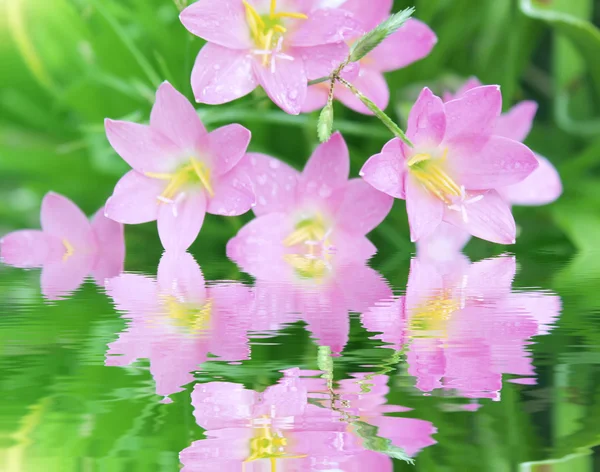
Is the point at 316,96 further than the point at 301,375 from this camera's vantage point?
Yes

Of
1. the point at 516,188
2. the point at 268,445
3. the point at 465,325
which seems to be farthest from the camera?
the point at 516,188

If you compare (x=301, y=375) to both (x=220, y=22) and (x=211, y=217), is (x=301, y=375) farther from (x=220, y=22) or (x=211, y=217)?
(x=211, y=217)

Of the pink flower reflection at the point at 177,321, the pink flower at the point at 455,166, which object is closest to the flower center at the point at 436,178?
the pink flower at the point at 455,166

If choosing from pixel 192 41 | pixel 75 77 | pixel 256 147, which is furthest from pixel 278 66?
pixel 75 77

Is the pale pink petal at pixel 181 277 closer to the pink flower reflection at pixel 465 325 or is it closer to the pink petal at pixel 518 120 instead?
the pink flower reflection at pixel 465 325

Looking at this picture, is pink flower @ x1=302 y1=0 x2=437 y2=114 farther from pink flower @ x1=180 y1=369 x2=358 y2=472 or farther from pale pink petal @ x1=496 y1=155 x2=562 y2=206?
pink flower @ x1=180 y1=369 x2=358 y2=472

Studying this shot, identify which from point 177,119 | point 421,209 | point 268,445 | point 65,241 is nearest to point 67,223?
point 65,241

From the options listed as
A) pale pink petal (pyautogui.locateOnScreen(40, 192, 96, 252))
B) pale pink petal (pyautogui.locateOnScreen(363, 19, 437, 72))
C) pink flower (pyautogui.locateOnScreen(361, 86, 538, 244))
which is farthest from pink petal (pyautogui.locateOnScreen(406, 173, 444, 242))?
pale pink petal (pyautogui.locateOnScreen(40, 192, 96, 252))

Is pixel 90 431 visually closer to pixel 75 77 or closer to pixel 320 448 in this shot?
pixel 320 448
